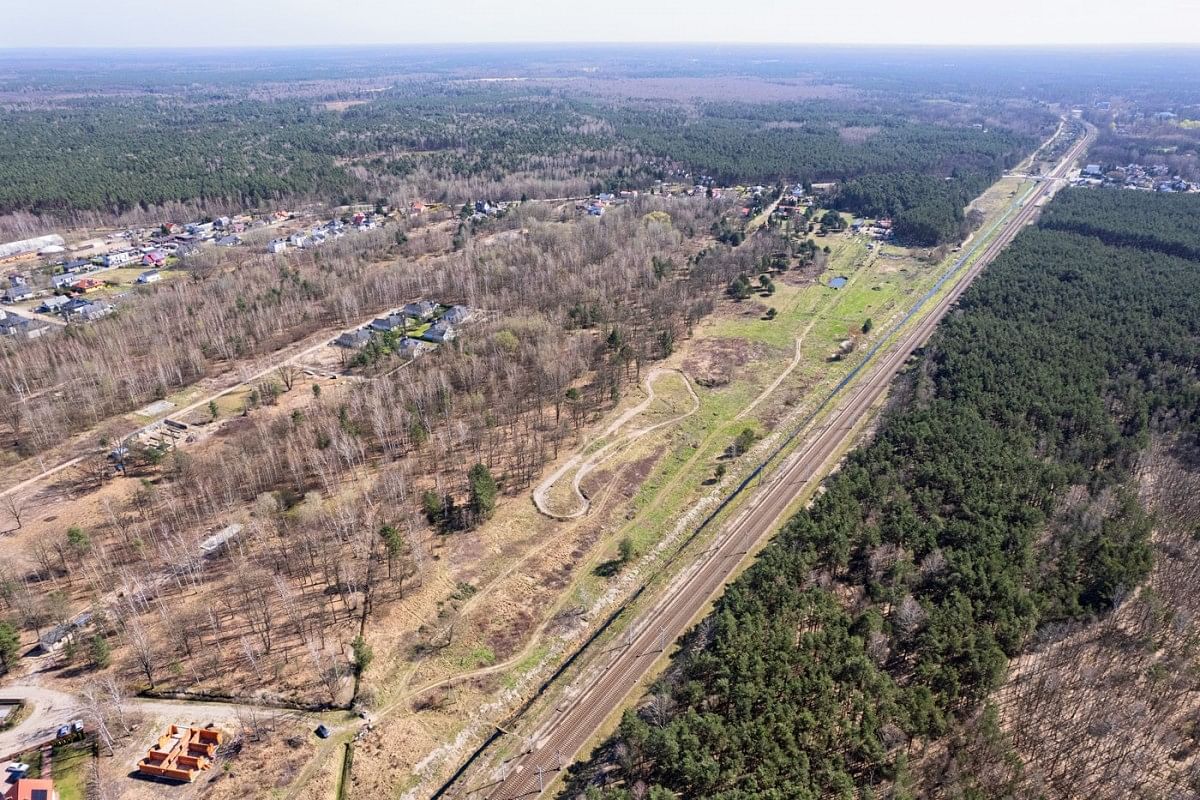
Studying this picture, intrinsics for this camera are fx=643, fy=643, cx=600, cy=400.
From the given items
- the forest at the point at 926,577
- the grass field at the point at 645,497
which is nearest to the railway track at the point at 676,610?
the forest at the point at 926,577

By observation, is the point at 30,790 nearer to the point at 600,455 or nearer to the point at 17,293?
the point at 600,455

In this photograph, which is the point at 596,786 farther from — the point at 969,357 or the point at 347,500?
the point at 969,357

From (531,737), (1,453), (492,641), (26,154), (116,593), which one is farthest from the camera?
(26,154)

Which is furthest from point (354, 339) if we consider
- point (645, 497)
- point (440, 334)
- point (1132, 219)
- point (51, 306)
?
point (1132, 219)

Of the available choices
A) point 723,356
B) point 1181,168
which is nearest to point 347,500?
point 723,356

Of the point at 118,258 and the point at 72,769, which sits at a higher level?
the point at 118,258

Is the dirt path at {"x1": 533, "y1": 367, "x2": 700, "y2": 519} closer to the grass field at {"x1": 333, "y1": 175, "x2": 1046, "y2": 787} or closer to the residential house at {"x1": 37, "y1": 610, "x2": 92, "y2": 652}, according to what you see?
the grass field at {"x1": 333, "y1": 175, "x2": 1046, "y2": 787}

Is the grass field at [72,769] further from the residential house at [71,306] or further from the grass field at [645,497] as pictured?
the residential house at [71,306]
